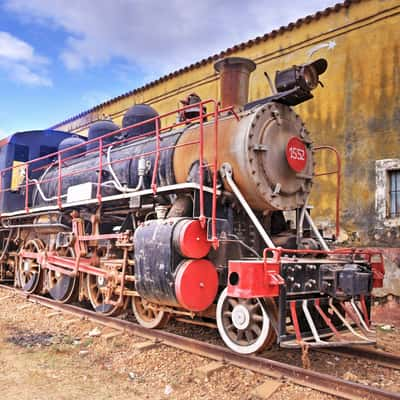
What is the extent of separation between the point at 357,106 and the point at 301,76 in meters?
4.03

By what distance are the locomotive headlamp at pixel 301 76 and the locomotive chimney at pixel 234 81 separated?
0.68m

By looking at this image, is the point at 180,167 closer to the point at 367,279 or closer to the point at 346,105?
the point at 367,279

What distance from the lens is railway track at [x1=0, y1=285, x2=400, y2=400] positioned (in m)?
3.57

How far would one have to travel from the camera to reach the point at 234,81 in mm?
5965

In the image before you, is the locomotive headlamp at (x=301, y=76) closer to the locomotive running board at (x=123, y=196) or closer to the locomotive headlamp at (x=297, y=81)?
the locomotive headlamp at (x=297, y=81)

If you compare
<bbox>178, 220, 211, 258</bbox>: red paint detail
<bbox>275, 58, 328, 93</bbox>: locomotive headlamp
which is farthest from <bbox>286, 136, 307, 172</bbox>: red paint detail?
<bbox>178, 220, 211, 258</bbox>: red paint detail

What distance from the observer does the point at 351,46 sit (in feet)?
29.0

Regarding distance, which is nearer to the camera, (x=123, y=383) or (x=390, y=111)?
(x=123, y=383)

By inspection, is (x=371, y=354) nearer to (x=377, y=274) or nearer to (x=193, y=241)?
(x=377, y=274)

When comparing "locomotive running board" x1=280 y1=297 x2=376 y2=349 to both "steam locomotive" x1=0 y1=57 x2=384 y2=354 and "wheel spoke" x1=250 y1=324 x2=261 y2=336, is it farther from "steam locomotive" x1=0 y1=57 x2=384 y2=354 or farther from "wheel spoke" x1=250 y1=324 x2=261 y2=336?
"wheel spoke" x1=250 y1=324 x2=261 y2=336

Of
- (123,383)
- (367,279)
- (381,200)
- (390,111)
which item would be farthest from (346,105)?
(123,383)

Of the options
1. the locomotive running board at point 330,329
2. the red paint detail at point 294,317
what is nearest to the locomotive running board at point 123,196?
the red paint detail at point 294,317

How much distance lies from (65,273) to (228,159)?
367 cm

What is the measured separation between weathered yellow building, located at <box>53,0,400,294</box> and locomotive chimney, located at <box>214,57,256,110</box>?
351 cm
